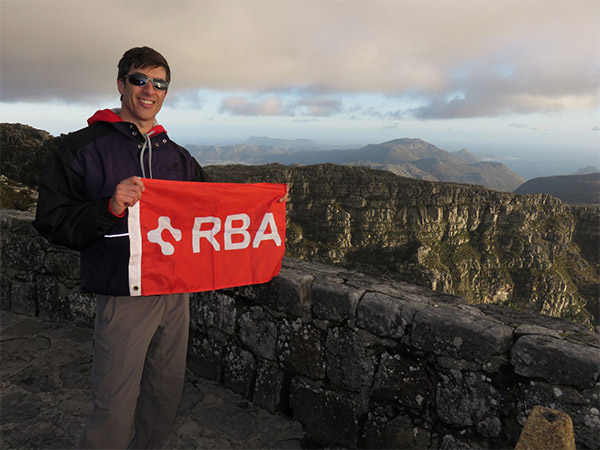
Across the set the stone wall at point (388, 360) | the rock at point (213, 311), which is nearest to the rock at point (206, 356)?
the stone wall at point (388, 360)

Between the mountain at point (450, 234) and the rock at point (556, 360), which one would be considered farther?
the mountain at point (450, 234)

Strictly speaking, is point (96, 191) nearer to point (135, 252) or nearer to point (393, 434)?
point (135, 252)

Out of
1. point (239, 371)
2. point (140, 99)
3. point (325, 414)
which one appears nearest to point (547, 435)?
point (325, 414)

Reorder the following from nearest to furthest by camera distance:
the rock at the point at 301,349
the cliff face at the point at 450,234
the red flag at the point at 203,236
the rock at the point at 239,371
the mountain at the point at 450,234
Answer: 1. the red flag at the point at 203,236
2. the rock at the point at 301,349
3. the rock at the point at 239,371
4. the mountain at the point at 450,234
5. the cliff face at the point at 450,234

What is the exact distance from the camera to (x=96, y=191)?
2.48m

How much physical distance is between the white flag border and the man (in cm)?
4

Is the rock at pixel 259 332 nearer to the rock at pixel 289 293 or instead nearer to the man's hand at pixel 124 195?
the rock at pixel 289 293

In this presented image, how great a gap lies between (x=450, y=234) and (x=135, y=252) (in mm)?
144430

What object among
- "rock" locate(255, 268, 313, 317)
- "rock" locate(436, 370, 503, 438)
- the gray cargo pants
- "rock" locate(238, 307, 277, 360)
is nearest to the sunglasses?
the gray cargo pants

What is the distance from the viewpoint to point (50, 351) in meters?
4.50

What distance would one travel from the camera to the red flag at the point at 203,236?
277cm

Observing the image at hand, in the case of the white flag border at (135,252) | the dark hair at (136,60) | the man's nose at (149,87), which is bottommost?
the white flag border at (135,252)

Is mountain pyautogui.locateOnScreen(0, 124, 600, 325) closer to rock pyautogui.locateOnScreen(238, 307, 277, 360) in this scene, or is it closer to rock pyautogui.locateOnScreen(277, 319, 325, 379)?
rock pyautogui.locateOnScreen(238, 307, 277, 360)


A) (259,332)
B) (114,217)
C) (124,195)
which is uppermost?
(124,195)
